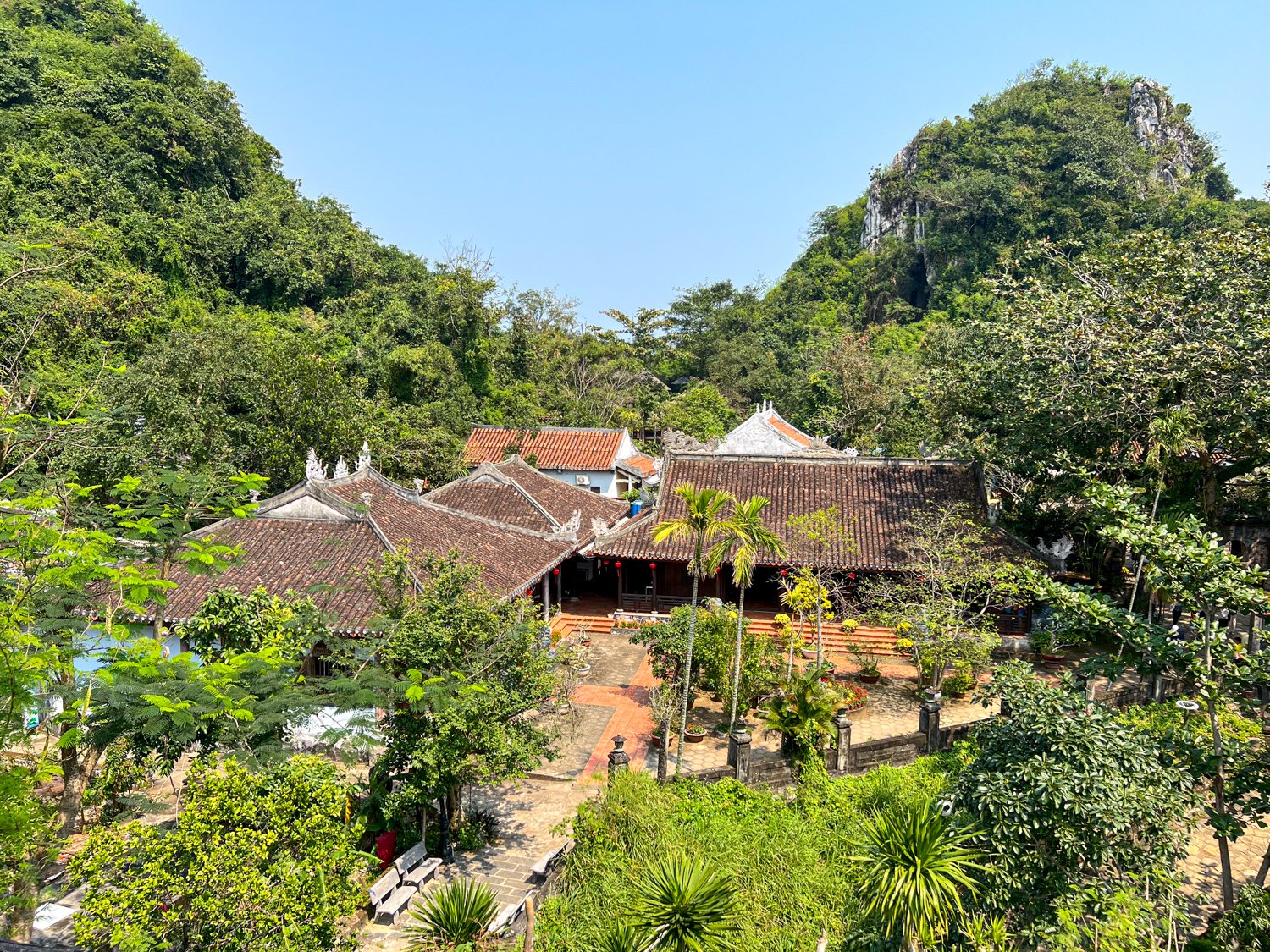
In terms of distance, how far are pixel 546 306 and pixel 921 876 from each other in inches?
2007

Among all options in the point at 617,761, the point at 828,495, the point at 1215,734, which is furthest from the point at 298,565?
the point at 1215,734

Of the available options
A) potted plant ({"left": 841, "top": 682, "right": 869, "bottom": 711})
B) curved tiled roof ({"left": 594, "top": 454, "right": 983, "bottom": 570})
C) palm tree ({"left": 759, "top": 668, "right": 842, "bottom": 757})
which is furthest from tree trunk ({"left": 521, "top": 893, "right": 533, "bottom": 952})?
curved tiled roof ({"left": 594, "top": 454, "right": 983, "bottom": 570})

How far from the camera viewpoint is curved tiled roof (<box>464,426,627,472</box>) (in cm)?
3647

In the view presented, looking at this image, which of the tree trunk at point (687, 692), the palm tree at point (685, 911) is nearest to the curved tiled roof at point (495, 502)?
the tree trunk at point (687, 692)

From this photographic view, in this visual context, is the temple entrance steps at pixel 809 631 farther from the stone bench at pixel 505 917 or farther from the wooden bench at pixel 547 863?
the stone bench at pixel 505 917

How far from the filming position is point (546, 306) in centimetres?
5400

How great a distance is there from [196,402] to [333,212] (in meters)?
34.2

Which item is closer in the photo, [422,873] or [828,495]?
[422,873]

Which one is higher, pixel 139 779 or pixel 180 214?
pixel 180 214

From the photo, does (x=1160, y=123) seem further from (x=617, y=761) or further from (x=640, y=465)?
(x=617, y=761)

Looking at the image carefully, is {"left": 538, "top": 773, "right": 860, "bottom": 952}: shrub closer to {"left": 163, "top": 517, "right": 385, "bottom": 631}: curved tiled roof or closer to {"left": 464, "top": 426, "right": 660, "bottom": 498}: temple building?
{"left": 163, "top": 517, "right": 385, "bottom": 631}: curved tiled roof

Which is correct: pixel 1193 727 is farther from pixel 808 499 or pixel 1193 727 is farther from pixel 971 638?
pixel 808 499

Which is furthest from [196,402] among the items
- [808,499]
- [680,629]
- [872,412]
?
[872,412]

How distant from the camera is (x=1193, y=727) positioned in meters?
8.01
